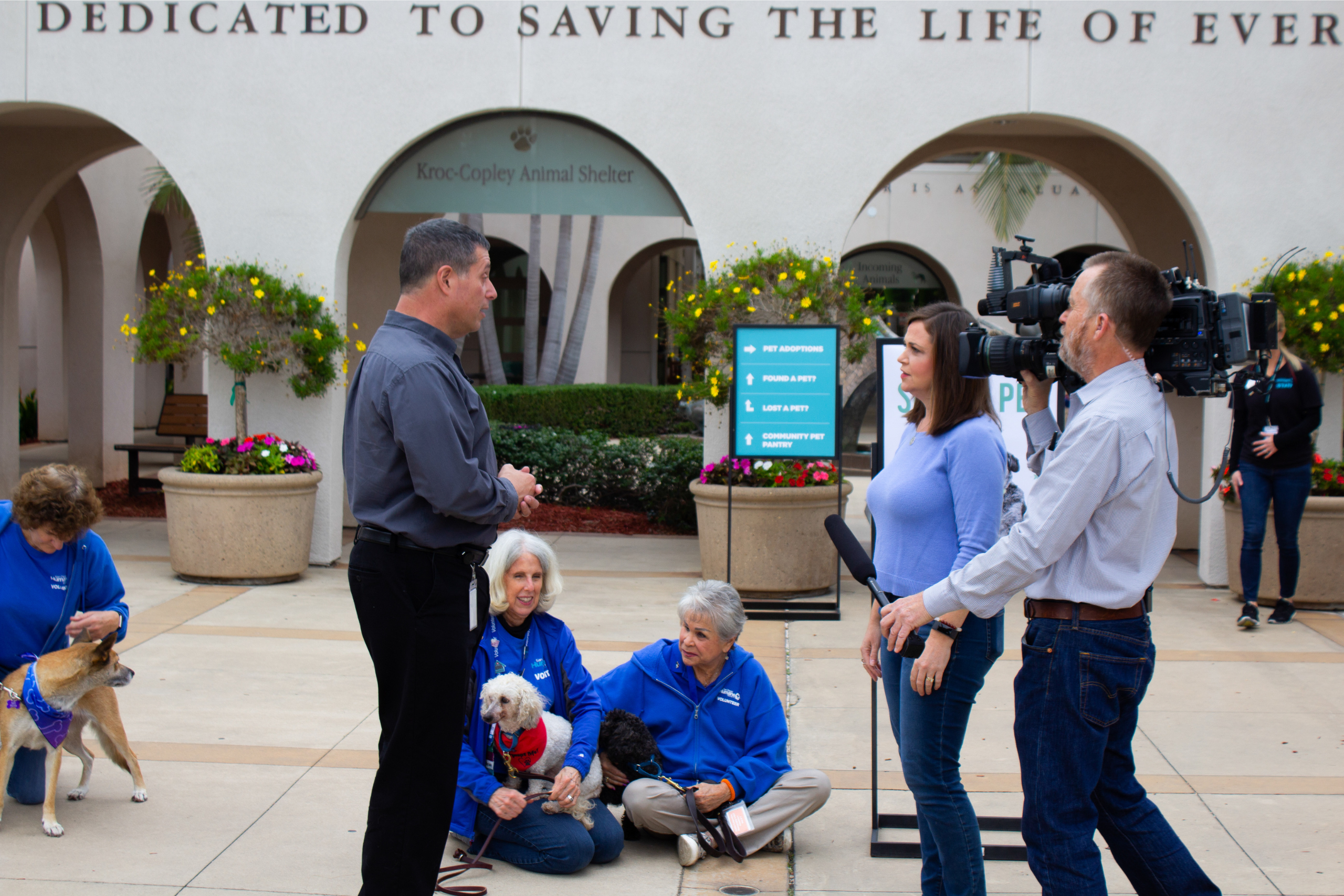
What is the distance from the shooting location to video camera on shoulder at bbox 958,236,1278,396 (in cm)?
259

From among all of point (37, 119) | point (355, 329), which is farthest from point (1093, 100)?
point (37, 119)

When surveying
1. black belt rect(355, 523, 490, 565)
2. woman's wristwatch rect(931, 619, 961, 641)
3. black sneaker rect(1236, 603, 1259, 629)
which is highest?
black belt rect(355, 523, 490, 565)

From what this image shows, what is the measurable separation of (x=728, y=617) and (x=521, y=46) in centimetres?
588

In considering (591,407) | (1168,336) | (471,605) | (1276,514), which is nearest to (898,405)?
(1276,514)

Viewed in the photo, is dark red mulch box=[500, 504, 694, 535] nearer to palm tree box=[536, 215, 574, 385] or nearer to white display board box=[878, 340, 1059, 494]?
white display board box=[878, 340, 1059, 494]

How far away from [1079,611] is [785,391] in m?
4.79

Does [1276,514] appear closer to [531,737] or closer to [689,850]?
[689,850]

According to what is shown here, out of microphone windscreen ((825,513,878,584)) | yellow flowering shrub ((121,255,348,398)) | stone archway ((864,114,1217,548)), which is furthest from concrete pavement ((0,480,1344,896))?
stone archway ((864,114,1217,548))

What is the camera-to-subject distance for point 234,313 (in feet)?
26.9

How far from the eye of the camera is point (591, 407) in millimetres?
18766

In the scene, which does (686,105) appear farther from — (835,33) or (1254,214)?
(1254,214)

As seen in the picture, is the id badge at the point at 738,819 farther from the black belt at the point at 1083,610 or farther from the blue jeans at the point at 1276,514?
the blue jeans at the point at 1276,514

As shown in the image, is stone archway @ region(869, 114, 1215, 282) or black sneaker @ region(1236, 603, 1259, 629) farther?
stone archway @ region(869, 114, 1215, 282)

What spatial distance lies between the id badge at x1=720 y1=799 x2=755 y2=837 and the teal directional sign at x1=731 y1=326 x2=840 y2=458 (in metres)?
3.79
